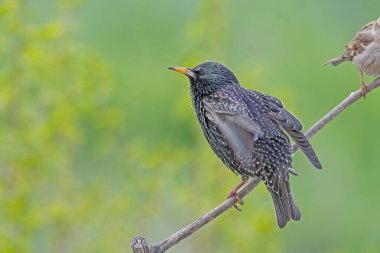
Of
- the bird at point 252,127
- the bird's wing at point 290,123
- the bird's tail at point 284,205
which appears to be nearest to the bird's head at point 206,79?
the bird at point 252,127

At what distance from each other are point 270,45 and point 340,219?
7.86 ft

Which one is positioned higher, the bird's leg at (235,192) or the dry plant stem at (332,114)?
the bird's leg at (235,192)

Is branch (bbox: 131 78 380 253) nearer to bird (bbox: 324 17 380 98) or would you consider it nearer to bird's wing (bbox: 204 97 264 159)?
bird's wing (bbox: 204 97 264 159)

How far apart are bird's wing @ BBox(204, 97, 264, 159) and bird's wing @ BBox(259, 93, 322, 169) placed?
0.38ft

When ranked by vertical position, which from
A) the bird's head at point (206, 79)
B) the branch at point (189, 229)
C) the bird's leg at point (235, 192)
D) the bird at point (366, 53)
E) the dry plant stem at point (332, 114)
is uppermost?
the bird at point (366, 53)

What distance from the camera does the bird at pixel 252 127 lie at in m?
4.28

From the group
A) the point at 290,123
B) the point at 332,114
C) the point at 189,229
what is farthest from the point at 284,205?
the point at 189,229

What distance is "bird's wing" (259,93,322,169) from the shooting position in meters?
4.13

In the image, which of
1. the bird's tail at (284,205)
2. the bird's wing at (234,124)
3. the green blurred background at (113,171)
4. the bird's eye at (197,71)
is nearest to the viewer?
the bird's wing at (234,124)

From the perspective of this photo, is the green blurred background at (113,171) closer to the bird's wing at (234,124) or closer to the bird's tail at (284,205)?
the bird's wing at (234,124)

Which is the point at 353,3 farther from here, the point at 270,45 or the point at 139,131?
the point at 139,131

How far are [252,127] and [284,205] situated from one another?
42cm

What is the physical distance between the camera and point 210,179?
6.21 metres

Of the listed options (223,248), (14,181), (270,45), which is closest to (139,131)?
(270,45)
